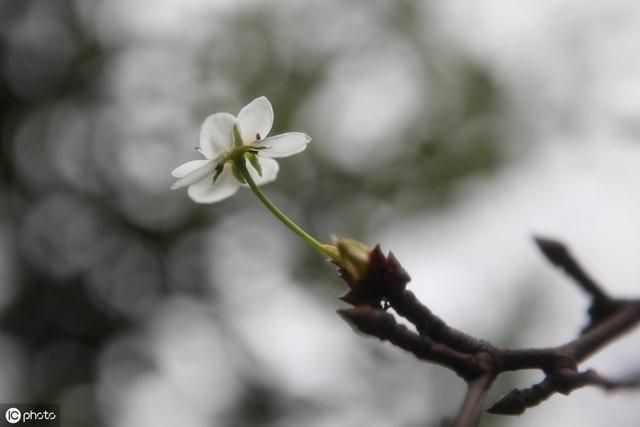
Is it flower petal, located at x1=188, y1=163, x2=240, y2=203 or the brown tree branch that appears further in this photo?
flower petal, located at x1=188, y1=163, x2=240, y2=203

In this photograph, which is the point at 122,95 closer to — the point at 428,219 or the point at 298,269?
the point at 298,269

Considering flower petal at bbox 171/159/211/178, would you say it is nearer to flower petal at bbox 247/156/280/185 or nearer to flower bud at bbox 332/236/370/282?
flower petal at bbox 247/156/280/185

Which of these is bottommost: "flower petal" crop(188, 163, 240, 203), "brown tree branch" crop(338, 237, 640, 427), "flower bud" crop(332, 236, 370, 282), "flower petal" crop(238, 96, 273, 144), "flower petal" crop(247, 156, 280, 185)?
"brown tree branch" crop(338, 237, 640, 427)

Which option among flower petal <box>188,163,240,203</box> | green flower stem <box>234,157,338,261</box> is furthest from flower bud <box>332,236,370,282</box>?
flower petal <box>188,163,240,203</box>

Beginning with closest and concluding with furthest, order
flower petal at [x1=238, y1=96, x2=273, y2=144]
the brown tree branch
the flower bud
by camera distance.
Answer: the brown tree branch → the flower bud → flower petal at [x1=238, y1=96, x2=273, y2=144]

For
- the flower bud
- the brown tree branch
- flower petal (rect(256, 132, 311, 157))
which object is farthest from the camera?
flower petal (rect(256, 132, 311, 157))

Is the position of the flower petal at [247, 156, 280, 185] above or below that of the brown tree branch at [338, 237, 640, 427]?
above

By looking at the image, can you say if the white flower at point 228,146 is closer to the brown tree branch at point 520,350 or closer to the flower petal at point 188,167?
the flower petal at point 188,167

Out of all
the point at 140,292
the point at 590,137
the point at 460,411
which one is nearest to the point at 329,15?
the point at 590,137
